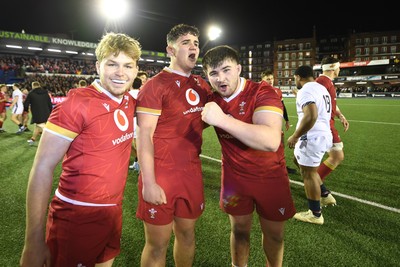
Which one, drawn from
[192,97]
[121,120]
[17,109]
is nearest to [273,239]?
[192,97]

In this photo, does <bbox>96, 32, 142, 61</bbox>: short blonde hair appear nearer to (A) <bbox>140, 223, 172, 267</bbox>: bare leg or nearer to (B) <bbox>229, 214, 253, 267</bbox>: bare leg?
(A) <bbox>140, 223, 172, 267</bbox>: bare leg

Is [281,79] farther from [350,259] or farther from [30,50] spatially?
[350,259]

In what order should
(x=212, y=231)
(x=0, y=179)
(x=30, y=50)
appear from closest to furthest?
1. (x=212, y=231)
2. (x=0, y=179)
3. (x=30, y=50)

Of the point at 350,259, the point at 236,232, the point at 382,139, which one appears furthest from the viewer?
the point at 382,139

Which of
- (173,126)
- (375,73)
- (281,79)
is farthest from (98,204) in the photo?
(281,79)

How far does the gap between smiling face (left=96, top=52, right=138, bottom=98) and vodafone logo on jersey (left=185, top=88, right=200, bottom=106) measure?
56 centimetres

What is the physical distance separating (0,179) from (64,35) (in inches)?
2342

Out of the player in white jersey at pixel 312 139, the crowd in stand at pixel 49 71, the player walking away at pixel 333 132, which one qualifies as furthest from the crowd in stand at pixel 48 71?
the player in white jersey at pixel 312 139

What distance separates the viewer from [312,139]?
161 inches

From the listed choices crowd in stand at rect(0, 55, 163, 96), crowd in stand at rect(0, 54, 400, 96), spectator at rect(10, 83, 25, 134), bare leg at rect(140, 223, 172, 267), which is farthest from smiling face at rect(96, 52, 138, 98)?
crowd in stand at rect(0, 54, 400, 96)

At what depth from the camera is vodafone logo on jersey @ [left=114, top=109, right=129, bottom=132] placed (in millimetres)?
1900

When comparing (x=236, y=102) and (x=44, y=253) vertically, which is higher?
(x=236, y=102)

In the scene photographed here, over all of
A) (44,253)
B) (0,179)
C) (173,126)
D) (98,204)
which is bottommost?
(0,179)

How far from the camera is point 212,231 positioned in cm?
382
